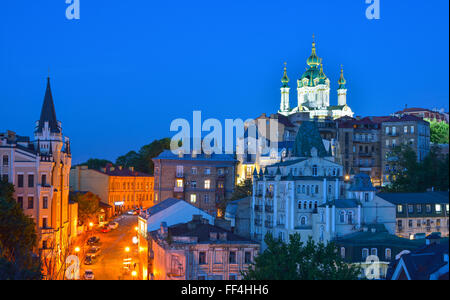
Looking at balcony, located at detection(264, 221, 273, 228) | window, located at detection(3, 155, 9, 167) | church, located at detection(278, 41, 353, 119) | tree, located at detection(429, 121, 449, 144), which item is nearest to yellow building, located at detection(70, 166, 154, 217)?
church, located at detection(278, 41, 353, 119)

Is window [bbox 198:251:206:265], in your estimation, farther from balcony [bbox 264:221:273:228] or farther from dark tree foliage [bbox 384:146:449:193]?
dark tree foliage [bbox 384:146:449:193]

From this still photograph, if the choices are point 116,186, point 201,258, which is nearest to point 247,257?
point 201,258

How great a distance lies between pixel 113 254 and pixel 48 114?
1585cm

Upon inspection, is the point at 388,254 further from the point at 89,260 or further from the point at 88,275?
the point at 89,260

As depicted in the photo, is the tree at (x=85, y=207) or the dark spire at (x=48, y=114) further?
the tree at (x=85, y=207)

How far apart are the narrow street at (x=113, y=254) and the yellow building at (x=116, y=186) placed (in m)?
22.7

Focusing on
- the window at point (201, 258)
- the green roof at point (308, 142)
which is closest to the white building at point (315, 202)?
the green roof at point (308, 142)

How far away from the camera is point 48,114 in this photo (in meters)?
65.1

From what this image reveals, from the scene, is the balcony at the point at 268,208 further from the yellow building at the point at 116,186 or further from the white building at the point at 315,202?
the yellow building at the point at 116,186

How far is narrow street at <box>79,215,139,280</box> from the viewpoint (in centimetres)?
5503

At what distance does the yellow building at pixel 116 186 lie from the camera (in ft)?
369

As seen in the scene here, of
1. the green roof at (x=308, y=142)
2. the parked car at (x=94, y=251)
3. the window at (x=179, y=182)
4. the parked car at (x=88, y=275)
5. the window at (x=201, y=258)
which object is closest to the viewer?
the window at (x=201, y=258)
